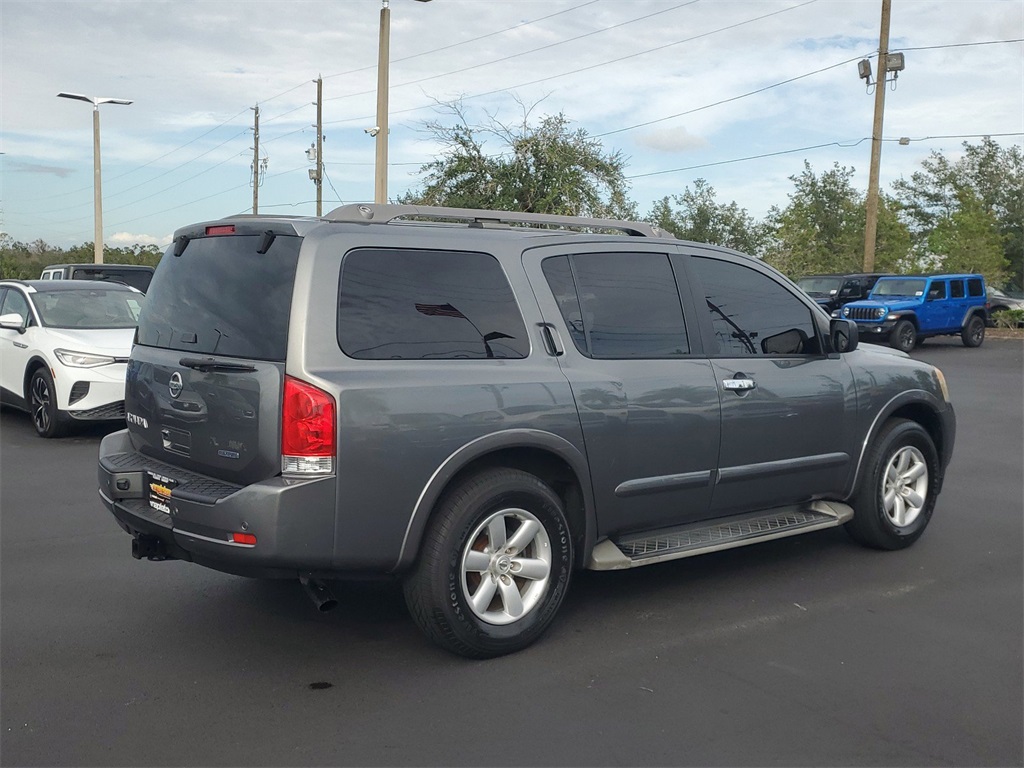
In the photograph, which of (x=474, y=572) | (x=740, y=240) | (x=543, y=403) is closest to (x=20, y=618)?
(x=474, y=572)

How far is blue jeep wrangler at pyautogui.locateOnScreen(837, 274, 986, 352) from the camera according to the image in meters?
23.7

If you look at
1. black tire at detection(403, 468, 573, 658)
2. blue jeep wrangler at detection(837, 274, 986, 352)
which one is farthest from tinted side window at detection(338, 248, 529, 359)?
blue jeep wrangler at detection(837, 274, 986, 352)

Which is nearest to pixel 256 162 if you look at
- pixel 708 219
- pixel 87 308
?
pixel 708 219

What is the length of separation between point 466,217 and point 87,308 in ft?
24.2

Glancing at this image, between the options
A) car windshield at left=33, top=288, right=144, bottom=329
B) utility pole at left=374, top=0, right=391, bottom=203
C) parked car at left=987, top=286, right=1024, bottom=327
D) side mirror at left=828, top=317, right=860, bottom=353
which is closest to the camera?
side mirror at left=828, top=317, right=860, bottom=353

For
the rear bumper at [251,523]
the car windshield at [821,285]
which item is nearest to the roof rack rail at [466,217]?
the rear bumper at [251,523]

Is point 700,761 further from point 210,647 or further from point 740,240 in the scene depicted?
point 740,240

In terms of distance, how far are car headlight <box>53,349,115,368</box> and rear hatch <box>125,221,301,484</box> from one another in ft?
17.6

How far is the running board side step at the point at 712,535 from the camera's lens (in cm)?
491

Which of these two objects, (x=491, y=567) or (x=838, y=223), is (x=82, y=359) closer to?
(x=491, y=567)

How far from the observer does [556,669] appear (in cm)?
436

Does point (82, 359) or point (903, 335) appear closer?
point (82, 359)

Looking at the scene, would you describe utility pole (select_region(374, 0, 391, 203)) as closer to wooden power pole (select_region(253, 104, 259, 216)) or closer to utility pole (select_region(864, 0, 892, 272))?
utility pole (select_region(864, 0, 892, 272))

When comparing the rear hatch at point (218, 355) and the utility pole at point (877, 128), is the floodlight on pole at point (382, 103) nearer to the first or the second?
the rear hatch at point (218, 355)
